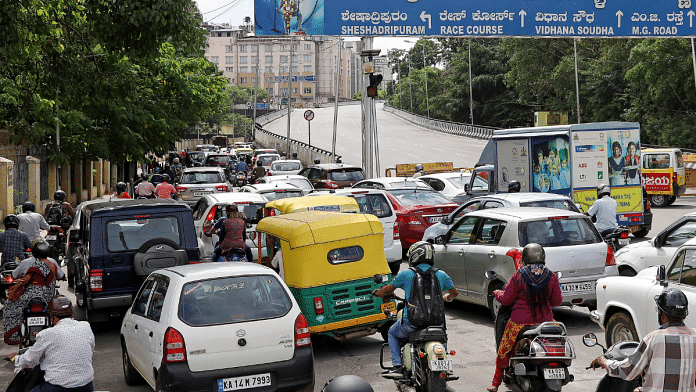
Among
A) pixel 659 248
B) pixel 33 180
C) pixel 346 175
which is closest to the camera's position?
pixel 659 248

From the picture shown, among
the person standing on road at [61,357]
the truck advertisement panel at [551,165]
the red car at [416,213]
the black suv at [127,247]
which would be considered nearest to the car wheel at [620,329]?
the person standing on road at [61,357]

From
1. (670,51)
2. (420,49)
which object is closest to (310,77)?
(420,49)

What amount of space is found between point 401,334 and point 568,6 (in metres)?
18.0

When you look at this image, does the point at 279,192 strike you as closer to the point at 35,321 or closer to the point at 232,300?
the point at 35,321

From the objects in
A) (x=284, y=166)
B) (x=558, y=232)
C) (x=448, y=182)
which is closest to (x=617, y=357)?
(x=558, y=232)

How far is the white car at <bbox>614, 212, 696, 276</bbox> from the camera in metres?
10.6

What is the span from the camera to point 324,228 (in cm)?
947

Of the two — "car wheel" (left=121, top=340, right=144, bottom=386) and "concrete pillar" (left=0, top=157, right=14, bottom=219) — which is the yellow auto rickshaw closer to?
"car wheel" (left=121, top=340, right=144, bottom=386)

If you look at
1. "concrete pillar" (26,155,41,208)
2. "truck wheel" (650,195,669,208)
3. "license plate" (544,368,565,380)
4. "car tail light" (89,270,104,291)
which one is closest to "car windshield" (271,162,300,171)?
"concrete pillar" (26,155,41,208)

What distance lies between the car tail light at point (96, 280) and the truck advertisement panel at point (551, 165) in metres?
11.4

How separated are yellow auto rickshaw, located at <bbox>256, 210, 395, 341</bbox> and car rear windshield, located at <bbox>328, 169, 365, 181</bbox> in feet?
57.8

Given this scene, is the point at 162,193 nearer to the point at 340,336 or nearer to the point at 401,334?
the point at 340,336

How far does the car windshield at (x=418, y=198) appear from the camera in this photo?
17328 millimetres

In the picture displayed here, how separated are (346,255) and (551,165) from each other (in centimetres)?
1080
